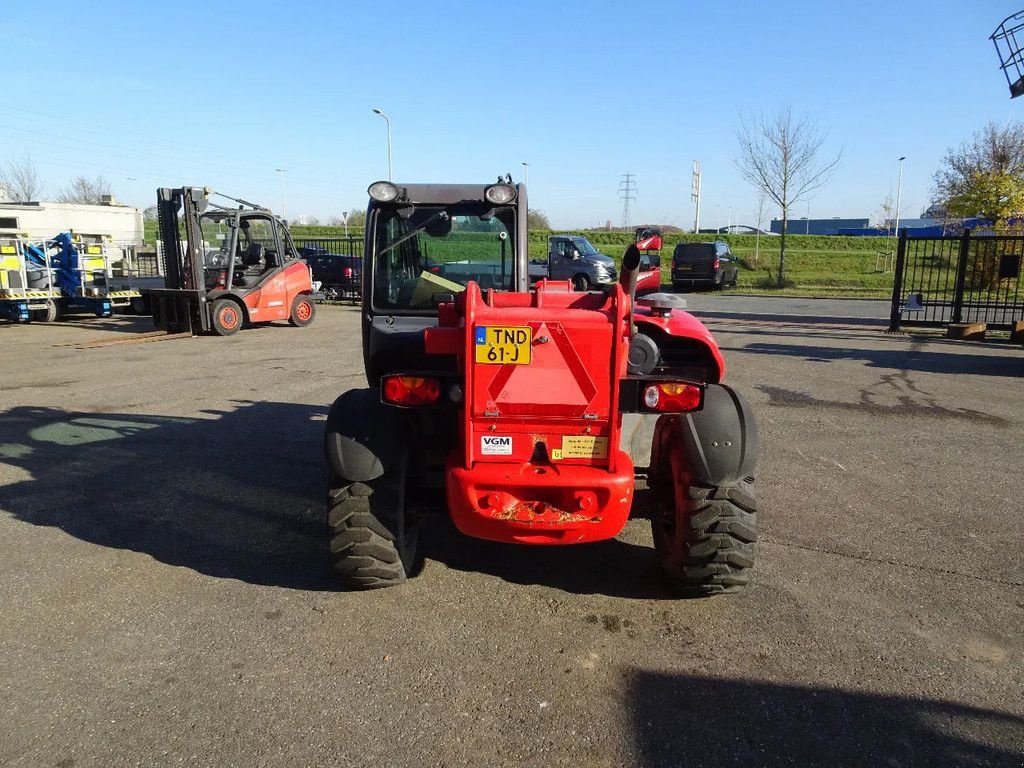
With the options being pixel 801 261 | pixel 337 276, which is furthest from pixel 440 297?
pixel 801 261

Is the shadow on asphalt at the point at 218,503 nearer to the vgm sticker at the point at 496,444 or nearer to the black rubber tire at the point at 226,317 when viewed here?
the vgm sticker at the point at 496,444

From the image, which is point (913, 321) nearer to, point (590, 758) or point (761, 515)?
point (761, 515)

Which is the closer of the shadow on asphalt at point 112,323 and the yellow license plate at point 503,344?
the yellow license plate at point 503,344

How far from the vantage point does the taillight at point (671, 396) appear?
3.29m

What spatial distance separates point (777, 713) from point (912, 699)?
1.91ft

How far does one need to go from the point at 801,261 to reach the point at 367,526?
140 feet

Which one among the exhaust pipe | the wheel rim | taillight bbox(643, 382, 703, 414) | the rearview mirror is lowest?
the wheel rim

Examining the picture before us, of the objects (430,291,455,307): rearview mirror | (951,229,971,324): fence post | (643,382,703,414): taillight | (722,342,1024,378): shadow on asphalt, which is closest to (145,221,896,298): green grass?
(722,342,1024,378): shadow on asphalt

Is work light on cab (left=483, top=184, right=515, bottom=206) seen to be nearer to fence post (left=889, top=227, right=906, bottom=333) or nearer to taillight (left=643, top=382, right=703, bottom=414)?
taillight (left=643, top=382, right=703, bottom=414)

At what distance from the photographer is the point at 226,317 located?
48.5 ft

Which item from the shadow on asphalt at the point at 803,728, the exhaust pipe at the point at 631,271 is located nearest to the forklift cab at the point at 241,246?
the exhaust pipe at the point at 631,271

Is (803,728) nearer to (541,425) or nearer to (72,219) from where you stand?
(541,425)

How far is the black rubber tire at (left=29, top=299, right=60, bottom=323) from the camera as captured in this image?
16.7 metres

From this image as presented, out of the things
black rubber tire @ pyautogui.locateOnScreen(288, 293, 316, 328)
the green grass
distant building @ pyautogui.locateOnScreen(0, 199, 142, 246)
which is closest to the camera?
black rubber tire @ pyautogui.locateOnScreen(288, 293, 316, 328)
